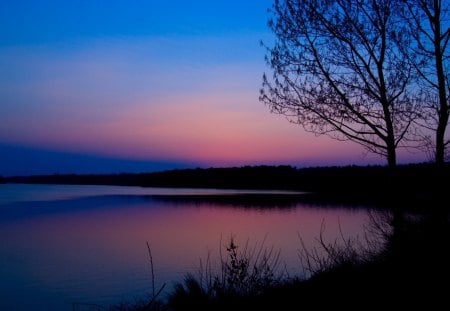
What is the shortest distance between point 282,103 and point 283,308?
5.09 m

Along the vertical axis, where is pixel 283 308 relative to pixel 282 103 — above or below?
below

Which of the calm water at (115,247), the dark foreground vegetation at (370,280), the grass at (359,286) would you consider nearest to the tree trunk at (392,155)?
the dark foreground vegetation at (370,280)

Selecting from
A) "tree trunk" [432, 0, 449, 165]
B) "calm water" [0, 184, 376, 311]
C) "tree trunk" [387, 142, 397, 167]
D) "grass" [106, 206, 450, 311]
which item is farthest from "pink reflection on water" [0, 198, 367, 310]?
"tree trunk" [432, 0, 449, 165]

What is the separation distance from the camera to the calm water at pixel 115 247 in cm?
1202

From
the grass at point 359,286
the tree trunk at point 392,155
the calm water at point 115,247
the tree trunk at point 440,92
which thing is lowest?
the calm water at point 115,247

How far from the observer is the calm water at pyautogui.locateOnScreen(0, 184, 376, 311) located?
39.4 ft

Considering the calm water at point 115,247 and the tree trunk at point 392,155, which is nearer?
the tree trunk at point 392,155

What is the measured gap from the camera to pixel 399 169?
1066 centimetres

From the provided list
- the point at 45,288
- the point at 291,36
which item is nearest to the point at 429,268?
the point at 291,36

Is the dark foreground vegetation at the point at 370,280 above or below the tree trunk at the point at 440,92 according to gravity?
below

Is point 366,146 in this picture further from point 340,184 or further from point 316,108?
point 340,184

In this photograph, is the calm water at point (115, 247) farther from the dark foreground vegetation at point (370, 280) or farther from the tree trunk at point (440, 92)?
the tree trunk at point (440, 92)

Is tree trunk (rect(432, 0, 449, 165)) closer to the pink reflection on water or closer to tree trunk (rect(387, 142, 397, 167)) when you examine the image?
tree trunk (rect(387, 142, 397, 167))

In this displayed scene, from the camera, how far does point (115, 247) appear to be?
18969 millimetres
